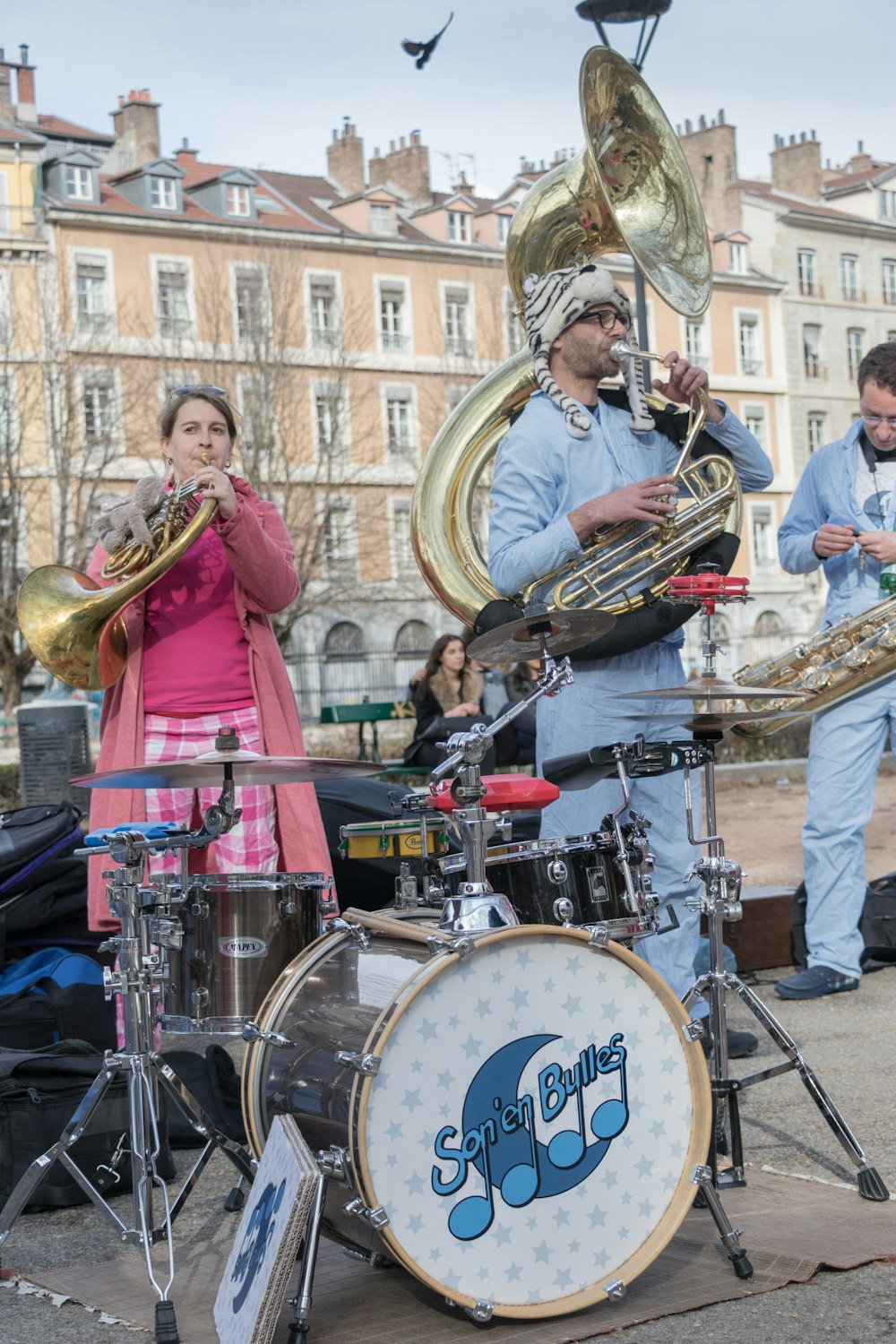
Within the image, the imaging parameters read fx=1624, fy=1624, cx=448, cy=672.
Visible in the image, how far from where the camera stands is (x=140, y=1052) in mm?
3264

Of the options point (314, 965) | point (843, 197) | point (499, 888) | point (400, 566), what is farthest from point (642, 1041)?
point (843, 197)

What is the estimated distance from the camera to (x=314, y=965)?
3201 millimetres

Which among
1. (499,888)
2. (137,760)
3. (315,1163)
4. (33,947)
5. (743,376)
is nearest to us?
(315,1163)

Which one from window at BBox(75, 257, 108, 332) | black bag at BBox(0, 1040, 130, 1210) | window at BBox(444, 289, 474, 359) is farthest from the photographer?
window at BBox(444, 289, 474, 359)

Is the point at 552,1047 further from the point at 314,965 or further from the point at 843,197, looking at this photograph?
the point at 843,197

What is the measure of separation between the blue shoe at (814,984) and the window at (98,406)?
2743 centimetres

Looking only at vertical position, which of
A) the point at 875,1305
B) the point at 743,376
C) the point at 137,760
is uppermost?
the point at 743,376

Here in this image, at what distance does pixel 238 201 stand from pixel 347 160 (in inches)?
234

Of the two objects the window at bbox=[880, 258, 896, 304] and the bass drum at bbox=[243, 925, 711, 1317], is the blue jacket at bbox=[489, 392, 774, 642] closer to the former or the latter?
the bass drum at bbox=[243, 925, 711, 1317]

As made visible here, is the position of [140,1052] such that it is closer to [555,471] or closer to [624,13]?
[555,471]

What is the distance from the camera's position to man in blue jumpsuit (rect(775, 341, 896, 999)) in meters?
5.73

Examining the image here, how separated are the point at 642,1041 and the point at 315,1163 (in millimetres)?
654

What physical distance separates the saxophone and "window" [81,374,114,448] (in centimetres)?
2731

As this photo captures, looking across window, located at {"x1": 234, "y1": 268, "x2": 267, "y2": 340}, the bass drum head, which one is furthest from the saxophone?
window, located at {"x1": 234, "y1": 268, "x2": 267, "y2": 340}
